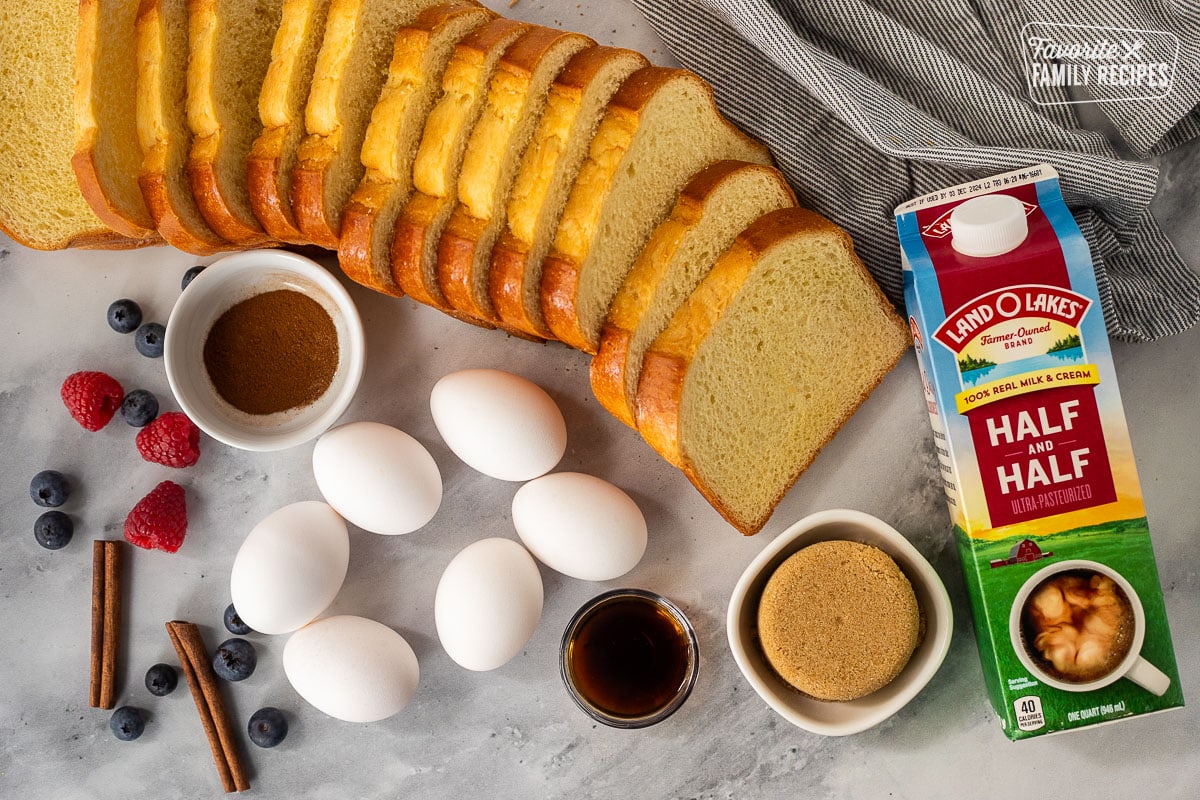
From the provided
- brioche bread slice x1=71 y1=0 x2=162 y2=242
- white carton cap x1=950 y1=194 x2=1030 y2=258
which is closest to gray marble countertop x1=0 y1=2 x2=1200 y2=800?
brioche bread slice x1=71 y1=0 x2=162 y2=242

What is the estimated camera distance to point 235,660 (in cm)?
174

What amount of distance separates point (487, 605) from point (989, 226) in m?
1.05

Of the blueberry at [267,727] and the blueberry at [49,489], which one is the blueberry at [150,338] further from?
the blueberry at [267,727]

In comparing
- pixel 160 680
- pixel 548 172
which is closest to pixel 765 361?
pixel 548 172

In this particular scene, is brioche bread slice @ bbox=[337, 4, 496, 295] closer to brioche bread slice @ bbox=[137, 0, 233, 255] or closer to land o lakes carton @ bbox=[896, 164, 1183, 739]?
brioche bread slice @ bbox=[137, 0, 233, 255]

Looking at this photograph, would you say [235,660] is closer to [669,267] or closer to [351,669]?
[351,669]

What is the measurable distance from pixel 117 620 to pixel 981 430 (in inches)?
66.7

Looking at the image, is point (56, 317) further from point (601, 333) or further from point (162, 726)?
point (601, 333)

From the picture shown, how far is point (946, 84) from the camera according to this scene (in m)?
1.63

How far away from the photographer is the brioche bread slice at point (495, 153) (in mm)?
1414

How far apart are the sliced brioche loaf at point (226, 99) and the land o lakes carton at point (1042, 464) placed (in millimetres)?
1164

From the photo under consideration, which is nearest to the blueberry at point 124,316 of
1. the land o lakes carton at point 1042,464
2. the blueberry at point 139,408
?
the blueberry at point 139,408

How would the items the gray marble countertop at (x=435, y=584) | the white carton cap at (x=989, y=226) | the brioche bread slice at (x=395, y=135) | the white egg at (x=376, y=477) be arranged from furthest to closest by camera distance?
the gray marble countertop at (x=435, y=584), the white egg at (x=376, y=477), the brioche bread slice at (x=395, y=135), the white carton cap at (x=989, y=226)

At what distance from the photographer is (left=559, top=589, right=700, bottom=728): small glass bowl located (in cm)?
163
